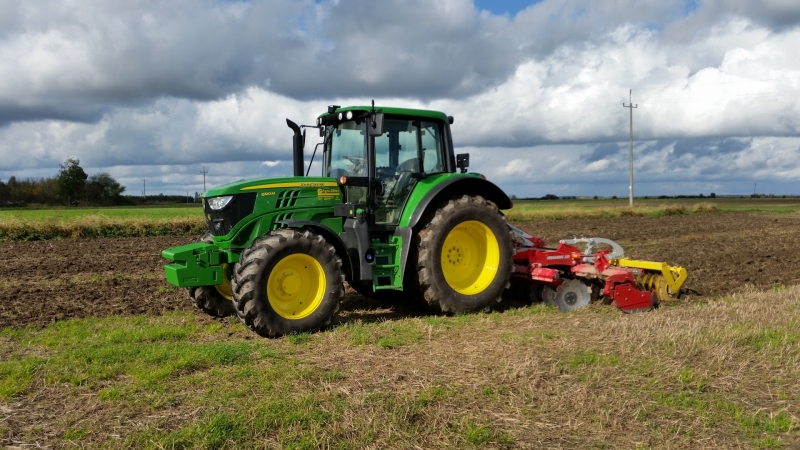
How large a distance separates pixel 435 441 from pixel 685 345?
3.15 meters

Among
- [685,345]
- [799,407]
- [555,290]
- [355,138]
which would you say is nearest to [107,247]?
[355,138]

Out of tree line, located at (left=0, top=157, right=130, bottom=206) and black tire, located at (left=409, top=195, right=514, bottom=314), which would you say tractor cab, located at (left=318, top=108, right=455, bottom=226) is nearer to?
black tire, located at (left=409, top=195, right=514, bottom=314)

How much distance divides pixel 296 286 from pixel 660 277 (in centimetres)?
507

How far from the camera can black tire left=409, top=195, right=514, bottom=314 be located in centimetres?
791

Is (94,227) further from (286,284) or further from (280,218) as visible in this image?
(286,284)

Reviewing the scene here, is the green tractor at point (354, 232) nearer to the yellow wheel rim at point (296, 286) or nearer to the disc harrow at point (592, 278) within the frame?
the yellow wheel rim at point (296, 286)

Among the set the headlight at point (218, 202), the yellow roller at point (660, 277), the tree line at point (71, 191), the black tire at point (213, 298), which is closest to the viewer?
the headlight at point (218, 202)

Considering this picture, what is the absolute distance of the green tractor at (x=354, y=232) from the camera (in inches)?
278

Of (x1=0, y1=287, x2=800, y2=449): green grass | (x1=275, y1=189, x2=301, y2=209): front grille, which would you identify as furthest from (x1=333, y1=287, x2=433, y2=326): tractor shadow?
(x1=275, y1=189, x2=301, y2=209): front grille

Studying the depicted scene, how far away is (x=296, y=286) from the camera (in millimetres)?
7148

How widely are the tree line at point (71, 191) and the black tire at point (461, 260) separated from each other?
2540 inches

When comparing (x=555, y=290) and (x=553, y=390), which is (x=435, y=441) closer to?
(x=553, y=390)

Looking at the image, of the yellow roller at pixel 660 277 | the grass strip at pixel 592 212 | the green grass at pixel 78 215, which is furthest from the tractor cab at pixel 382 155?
the grass strip at pixel 592 212

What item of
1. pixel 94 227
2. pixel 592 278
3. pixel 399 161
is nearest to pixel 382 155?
pixel 399 161
